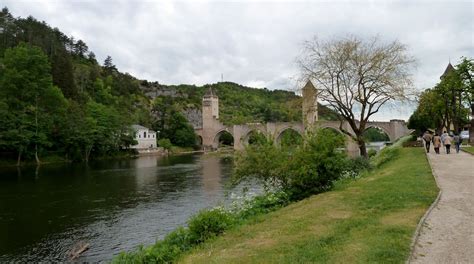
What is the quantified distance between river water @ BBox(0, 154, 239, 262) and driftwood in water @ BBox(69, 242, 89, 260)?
0.14 m

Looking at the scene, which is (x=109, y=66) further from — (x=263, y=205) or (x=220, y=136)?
(x=263, y=205)

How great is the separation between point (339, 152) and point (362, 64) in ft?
36.1

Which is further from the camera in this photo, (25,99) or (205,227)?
(25,99)

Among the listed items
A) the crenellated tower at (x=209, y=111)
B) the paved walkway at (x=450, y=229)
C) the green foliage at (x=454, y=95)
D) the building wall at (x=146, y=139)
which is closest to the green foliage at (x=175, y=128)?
the building wall at (x=146, y=139)

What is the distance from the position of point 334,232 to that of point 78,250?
8252mm

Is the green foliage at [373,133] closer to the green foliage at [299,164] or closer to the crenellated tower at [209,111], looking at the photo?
the crenellated tower at [209,111]

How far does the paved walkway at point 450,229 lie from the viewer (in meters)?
5.98

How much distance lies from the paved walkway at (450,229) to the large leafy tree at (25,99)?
4401 centimetres

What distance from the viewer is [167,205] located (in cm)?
1945

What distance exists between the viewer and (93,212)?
18.4m

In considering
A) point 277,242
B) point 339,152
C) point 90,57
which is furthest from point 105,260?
point 90,57

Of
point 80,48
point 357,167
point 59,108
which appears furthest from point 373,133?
point 357,167

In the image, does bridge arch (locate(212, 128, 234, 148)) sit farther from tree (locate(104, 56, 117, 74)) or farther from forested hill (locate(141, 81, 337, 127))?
tree (locate(104, 56, 117, 74))

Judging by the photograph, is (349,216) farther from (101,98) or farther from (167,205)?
(101,98)
